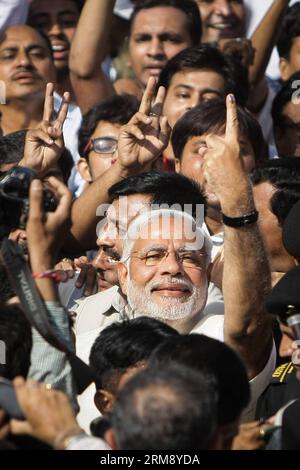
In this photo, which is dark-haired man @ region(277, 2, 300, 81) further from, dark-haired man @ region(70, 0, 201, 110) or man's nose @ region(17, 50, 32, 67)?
man's nose @ region(17, 50, 32, 67)

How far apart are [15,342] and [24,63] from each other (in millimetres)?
3396

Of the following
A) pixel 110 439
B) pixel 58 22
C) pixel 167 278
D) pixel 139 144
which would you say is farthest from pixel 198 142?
pixel 110 439

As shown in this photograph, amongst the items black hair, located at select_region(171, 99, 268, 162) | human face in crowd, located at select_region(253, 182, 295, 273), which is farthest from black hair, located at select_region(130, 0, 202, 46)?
human face in crowd, located at select_region(253, 182, 295, 273)

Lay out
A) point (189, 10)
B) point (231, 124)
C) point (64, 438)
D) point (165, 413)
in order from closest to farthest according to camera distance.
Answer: point (165, 413) < point (64, 438) < point (231, 124) < point (189, 10)

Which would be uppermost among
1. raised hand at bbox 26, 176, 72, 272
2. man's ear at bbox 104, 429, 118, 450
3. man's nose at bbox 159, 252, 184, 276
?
raised hand at bbox 26, 176, 72, 272

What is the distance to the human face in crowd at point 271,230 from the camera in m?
5.52

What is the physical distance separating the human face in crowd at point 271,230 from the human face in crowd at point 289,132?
104 centimetres

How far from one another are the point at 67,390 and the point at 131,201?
5.02ft

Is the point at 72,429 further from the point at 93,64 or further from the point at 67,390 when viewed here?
the point at 93,64

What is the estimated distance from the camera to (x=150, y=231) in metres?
5.09

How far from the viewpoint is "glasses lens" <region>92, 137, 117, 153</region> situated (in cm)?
651

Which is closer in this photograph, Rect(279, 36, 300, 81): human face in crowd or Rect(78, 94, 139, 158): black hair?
Rect(78, 94, 139, 158): black hair

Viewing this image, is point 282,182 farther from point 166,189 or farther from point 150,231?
point 150,231

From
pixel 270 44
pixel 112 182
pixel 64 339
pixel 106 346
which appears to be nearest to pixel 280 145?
pixel 270 44
